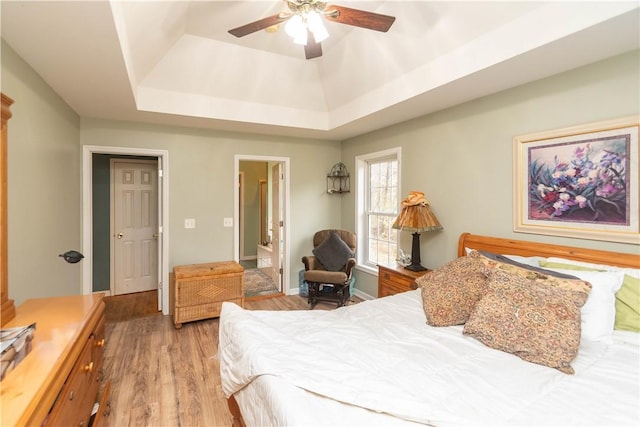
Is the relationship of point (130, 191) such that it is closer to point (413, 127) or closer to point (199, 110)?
point (199, 110)

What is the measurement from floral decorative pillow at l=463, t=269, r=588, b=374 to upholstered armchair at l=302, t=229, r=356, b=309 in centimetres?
216

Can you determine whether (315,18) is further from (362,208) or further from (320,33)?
(362,208)

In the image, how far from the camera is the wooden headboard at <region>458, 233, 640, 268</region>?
75.8 inches

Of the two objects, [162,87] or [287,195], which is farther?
[287,195]

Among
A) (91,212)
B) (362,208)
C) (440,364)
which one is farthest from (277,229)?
(440,364)

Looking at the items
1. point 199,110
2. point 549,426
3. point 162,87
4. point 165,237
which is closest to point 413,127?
point 199,110

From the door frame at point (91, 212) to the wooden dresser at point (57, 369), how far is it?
189 centimetres

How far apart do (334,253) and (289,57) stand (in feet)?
8.00

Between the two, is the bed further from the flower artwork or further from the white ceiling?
the white ceiling

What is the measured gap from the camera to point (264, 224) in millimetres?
7062

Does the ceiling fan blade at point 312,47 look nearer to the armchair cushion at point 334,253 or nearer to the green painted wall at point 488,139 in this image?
the green painted wall at point 488,139

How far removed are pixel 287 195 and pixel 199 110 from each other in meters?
1.70

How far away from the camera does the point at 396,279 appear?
318cm

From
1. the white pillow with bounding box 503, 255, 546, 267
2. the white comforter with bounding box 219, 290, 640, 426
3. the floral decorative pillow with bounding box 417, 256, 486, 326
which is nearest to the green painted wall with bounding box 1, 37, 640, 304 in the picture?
the white pillow with bounding box 503, 255, 546, 267
